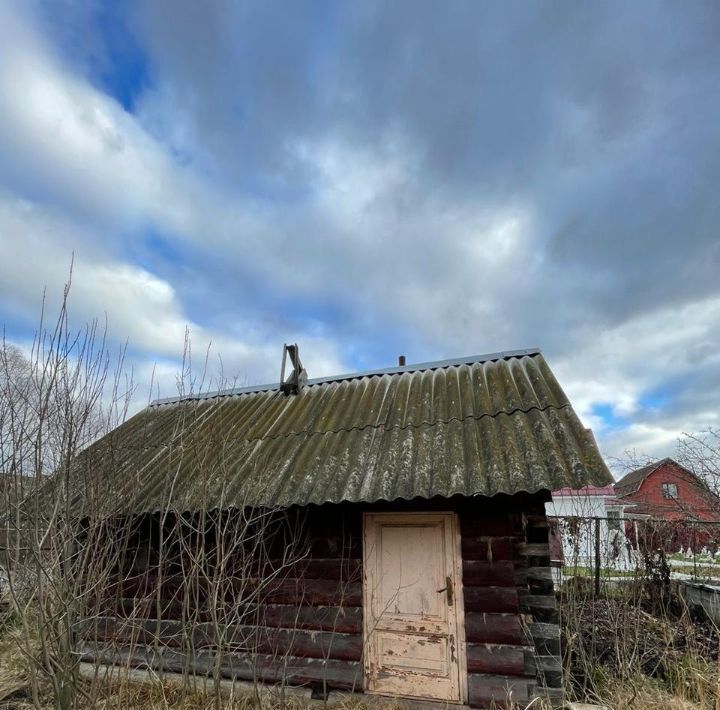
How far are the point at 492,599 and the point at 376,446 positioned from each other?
204 centimetres

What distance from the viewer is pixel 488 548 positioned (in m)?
4.94

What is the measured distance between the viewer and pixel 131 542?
6.22 meters

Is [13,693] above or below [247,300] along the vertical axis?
below

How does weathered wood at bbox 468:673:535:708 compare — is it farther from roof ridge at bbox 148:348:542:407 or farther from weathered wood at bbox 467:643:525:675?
roof ridge at bbox 148:348:542:407

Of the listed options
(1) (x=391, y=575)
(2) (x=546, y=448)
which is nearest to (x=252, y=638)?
(1) (x=391, y=575)

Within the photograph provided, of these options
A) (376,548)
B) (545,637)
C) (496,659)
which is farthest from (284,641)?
(545,637)

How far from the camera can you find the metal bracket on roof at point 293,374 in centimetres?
820

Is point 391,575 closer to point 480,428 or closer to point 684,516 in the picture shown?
point 480,428

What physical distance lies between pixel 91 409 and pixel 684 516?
10310 millimetres

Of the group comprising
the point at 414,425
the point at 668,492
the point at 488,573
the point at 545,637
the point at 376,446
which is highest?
the point at 414,425

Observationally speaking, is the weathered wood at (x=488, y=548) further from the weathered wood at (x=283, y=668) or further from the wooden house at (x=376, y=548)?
the weathered wood at (x=283, y=668)

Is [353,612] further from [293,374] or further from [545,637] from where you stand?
[293,374]

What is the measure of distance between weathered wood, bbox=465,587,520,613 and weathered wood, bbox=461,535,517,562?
30 centimetres

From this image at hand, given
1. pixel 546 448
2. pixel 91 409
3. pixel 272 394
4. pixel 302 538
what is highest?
pixel 272 394
